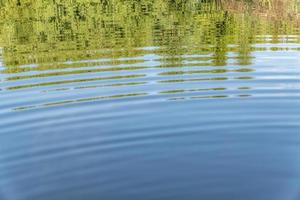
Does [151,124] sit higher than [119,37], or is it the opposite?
[119,37]

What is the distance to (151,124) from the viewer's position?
1397cm

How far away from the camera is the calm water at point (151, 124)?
10227mm

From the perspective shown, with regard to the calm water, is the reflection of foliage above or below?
above

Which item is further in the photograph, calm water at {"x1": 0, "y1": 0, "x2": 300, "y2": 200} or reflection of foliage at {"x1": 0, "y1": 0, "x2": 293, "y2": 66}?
reflection of foliage at {"x1": 0, "y1": 0, "x2": 293, "y2": 66}

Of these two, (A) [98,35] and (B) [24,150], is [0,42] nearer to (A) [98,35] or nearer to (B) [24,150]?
(A) [98,35]

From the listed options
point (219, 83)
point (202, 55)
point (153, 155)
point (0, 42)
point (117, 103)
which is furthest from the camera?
point (0, 42)

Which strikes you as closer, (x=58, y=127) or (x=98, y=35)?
(x=58, y=127)

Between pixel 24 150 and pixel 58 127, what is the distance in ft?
5.95

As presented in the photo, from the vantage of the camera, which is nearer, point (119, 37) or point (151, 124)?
point (151, 124)

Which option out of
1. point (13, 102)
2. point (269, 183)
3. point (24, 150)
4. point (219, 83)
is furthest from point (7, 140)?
point (219, 83)

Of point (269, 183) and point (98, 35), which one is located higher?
point (98, 35)

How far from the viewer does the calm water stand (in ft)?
33.6

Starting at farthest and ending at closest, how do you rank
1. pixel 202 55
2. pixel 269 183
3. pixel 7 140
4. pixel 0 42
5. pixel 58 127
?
pixel 0 42 → pixel 202 55 → pixel 58 127 → pixel 7 140 → pixel 269 183

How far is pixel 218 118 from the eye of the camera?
14297 mm
